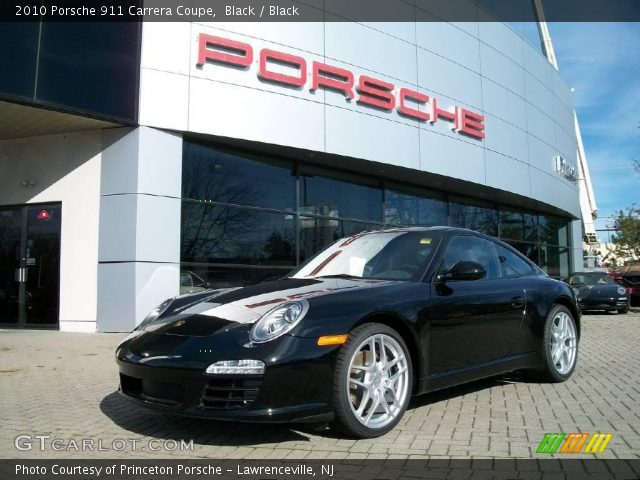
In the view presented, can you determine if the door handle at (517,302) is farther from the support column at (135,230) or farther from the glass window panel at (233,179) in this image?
the glass window panel at (233,179)

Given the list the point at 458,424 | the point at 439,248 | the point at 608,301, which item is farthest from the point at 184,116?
the point at 608,301

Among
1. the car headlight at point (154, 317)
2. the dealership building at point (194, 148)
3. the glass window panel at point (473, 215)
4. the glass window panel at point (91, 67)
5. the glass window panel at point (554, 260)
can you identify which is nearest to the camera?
the car headlight at point (154, 317)

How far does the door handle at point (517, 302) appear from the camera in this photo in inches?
194

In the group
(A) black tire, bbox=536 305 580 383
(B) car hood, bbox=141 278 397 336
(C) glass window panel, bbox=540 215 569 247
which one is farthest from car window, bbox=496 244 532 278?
(C) glass window panel, bbox=540 215 569 247

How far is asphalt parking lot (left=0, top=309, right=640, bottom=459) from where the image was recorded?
3.49 metres

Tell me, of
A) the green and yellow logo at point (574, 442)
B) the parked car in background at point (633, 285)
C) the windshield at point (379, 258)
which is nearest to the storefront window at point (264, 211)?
the windshield at point (379, 258)

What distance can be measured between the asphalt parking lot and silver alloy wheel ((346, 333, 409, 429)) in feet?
0.52

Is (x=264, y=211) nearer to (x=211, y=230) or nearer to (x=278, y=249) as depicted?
(x=278, y=249)

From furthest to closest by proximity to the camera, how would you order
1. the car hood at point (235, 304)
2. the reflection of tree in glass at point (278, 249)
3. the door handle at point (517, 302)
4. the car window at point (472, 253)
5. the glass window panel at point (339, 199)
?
1. the glass window panel at point (339, 199)
2. the reflection of tree in glass at point (278, 249)
3. the door handle at point (517, 302)
4. the car window at point (472, 253)
5. the car hood at point (235, 304)

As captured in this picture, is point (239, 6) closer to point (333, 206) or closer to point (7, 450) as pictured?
point (333, 206)

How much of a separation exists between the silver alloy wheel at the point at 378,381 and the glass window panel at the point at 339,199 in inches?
397

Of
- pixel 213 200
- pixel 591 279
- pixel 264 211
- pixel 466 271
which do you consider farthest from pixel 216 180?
pixel 591 279

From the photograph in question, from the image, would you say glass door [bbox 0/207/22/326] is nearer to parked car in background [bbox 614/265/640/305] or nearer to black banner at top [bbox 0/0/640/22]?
black banner at top [bbox 0/0/640/22]

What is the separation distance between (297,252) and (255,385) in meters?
10.3
